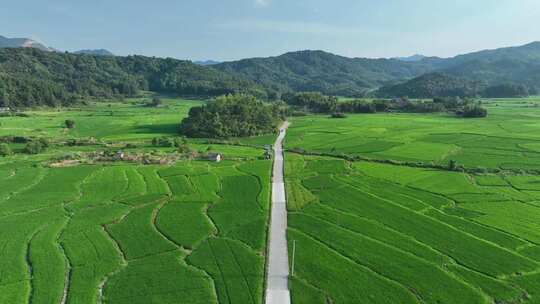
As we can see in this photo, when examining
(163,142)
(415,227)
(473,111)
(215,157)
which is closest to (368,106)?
(473,111)

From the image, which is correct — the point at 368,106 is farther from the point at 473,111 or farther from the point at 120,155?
the point at 120,155

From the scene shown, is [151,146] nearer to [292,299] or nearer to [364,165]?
[364,165]

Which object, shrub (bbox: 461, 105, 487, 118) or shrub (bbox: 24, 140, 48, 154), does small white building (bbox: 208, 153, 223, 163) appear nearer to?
shrub (bbox: 24, 140, 48, 154)

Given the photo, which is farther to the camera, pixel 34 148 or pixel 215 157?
pixel 34 148

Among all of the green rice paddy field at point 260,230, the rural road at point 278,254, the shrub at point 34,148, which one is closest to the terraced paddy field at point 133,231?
the green rice paddy field at point 260,230

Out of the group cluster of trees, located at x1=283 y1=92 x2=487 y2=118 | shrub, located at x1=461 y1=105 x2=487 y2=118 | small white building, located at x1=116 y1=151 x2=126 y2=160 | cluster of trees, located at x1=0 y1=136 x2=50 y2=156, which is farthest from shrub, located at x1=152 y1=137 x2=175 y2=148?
shrub, located at x1=461 y1=105 x2=487 y2=118

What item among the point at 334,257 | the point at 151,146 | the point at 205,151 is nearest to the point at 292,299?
the point at 334,257

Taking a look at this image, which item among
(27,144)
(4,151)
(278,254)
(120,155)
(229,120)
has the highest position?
(229,120)

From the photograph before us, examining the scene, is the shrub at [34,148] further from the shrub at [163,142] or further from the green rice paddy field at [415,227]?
the green rice paddy field at [415,227]
